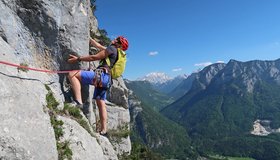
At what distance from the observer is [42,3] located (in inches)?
558

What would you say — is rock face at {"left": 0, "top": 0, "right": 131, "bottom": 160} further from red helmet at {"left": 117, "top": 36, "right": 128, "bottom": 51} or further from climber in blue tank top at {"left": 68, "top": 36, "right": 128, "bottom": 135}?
red helmet at {"left": 117, "top": 36, "right": 128, "bottom": 51}

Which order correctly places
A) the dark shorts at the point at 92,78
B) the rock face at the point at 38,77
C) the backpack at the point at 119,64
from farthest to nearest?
the backpack at the point at 119,64 < the dark shorts at the point at 92,78 < the rock face at the point at 38,77

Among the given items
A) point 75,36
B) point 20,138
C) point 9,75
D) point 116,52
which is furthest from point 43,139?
point 75,36

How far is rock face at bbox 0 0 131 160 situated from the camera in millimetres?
9891

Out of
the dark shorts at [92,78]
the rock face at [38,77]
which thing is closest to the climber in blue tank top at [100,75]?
the dark shorts at [92,78]

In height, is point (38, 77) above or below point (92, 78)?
above

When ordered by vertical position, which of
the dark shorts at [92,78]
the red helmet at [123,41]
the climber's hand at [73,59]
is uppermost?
the red helmet at [123,41]

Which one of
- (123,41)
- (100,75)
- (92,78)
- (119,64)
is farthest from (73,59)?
(123,41)

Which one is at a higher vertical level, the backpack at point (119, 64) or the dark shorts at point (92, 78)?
the backpack at point (119, 64)

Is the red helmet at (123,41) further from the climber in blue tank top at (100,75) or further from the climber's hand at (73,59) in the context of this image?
the climber's hand at (73,59)

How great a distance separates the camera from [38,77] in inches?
529

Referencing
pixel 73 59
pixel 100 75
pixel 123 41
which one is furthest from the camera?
pixel 73 59

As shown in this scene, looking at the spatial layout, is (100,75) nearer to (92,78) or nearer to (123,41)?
(92,78)

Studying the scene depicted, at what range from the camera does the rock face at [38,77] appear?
989 cm
